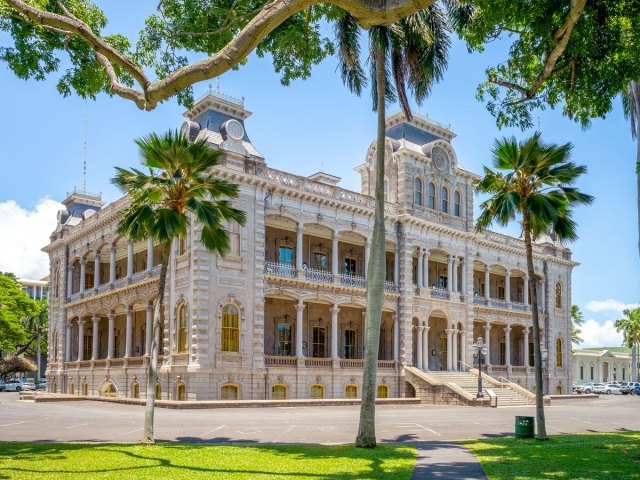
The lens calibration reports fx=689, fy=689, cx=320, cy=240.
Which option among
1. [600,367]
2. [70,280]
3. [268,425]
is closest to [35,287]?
[70,280]

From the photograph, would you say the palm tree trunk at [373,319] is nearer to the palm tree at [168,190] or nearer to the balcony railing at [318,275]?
the palm tree at [168,190]

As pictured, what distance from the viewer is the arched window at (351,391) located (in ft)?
127

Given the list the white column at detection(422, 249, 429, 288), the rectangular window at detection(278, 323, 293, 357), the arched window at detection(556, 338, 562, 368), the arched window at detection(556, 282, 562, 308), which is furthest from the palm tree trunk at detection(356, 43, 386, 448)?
→ the arched window at detection(556, 282, 562, 308)

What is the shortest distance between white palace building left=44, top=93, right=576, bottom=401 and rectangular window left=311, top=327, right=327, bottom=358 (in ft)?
0.39

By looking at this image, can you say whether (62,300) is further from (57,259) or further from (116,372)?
(116,372)

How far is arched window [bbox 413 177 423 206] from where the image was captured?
42.8m

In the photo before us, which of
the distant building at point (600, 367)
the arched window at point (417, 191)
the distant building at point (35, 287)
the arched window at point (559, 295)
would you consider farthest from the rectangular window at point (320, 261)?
the distant building at point (35, 287)

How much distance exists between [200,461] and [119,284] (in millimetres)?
29875

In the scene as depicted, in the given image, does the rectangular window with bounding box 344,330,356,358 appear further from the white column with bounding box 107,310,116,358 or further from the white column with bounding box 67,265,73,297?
the white column with bounding box 67,265,73,297

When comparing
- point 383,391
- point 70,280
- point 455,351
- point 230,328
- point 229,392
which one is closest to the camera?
point 229,392

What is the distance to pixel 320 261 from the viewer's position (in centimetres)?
4153

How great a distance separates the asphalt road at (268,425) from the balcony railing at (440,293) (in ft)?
46.5

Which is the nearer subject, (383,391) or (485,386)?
(383,391)

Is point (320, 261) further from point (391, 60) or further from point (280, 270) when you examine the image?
point (391, 60)
